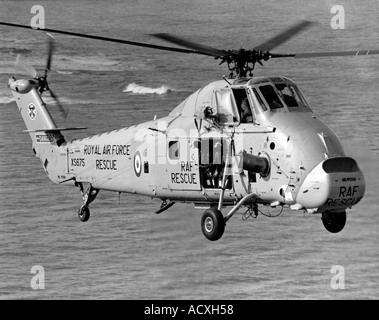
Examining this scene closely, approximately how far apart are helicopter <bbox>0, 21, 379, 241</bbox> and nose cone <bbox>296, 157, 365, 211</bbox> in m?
0.02

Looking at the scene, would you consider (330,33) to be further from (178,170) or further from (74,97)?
(178,170)

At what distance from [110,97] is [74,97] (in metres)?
1.85

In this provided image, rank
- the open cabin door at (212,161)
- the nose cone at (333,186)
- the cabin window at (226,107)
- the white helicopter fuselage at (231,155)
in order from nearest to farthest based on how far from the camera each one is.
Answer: the nose cone at (333,186) → the white helicopter fuselage at (231,155) → the cabin window at (226,107) → the open cabin door at (212,161)

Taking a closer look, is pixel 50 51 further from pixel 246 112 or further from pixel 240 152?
pixel 240 152

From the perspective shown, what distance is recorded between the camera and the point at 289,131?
75.9 feet

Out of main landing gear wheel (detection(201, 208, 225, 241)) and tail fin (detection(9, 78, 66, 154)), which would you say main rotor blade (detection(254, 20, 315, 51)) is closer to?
main landing gear wheel (detection(201, 208, 225, 241))

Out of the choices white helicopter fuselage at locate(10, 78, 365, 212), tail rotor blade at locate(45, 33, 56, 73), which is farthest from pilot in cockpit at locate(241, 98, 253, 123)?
tail rotor blade at locate(45, 33, 56, 73)

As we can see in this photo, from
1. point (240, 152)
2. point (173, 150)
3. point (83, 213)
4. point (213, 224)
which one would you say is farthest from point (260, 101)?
point (83, 213)

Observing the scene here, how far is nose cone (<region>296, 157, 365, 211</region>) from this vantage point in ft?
73.2

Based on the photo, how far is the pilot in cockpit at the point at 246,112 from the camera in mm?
24359

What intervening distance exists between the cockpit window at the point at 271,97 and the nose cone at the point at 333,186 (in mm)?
2346

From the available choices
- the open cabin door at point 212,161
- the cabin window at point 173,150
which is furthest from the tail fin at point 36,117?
the open cabin door at point 212,161

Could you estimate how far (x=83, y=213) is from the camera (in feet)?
104

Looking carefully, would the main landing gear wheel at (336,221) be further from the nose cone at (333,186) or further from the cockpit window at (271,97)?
the cockpit window at (271,97)
